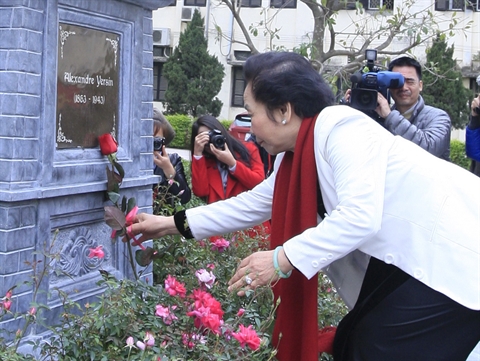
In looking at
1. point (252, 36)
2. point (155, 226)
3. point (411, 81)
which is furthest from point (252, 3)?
point (155, 226)

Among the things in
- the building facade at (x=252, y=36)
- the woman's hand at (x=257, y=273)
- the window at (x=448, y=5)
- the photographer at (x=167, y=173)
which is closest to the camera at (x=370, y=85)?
the photographer at (x=167, y=173)

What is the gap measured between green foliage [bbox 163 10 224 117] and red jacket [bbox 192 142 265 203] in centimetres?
1813

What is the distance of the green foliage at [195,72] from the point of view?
23141 mm

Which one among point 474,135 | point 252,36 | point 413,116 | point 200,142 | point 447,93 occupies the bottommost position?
point 200,142

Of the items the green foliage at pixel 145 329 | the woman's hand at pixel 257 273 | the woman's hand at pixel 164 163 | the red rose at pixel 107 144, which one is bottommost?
the green foliage at pixel 145 329

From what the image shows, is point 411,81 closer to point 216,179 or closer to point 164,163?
point 216,179

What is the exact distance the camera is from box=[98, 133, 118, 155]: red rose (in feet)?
10.8

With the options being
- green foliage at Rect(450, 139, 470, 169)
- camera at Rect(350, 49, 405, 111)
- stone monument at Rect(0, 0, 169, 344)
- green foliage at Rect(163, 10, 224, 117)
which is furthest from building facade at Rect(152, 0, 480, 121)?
stone monument at Rect(0, 0, 169, 344)

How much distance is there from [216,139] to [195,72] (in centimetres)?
1884

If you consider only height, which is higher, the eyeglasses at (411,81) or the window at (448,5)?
the window at (448,5)

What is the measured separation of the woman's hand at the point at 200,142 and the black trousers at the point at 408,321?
8.07ft

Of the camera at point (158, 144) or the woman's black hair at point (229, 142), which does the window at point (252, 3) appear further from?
the camera at point (158, 144)

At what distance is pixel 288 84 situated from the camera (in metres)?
2.46

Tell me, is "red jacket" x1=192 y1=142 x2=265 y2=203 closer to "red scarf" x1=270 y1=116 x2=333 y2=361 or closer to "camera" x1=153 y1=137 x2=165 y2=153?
"camera" x1=153 y1=137 x2=165 y2=153
